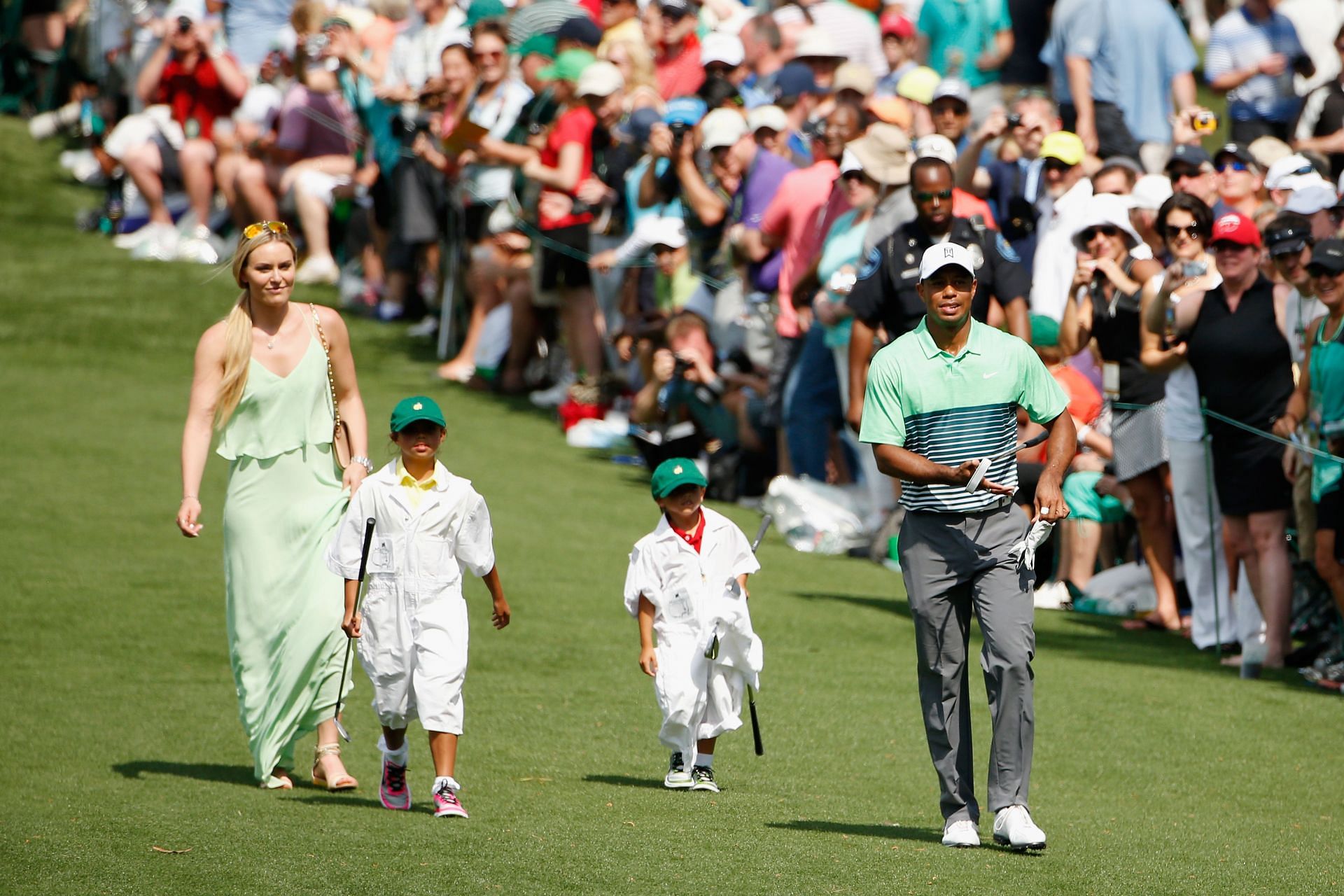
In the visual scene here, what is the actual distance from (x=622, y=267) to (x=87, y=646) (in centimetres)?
635

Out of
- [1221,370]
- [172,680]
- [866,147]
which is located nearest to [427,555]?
[172,680]

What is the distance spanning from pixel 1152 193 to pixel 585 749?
16.7 ft

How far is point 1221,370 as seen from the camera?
9320 mm

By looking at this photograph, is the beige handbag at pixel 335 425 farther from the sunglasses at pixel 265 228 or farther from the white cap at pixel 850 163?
the white cap at pixel 850 163

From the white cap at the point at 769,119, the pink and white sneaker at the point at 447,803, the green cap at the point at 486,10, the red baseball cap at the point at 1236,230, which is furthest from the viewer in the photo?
the green cap at the point at 486,10

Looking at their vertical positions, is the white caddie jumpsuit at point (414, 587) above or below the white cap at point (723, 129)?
below

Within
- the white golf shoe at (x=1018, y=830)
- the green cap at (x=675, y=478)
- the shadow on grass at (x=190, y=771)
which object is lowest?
the shadow on grass at (x=190, y=771)

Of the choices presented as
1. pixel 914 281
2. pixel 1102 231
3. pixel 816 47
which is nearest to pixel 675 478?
pixel 914 281

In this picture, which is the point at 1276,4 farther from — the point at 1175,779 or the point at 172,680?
the point at 172,680

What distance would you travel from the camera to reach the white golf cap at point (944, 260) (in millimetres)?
6195

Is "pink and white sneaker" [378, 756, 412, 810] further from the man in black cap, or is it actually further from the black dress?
the man in black cap

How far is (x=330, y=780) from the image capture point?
7.29 metres

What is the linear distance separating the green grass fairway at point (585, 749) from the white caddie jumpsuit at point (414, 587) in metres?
0.45


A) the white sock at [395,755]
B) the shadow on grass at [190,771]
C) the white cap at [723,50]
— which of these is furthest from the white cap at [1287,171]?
the shadow on grass at [190,771]
